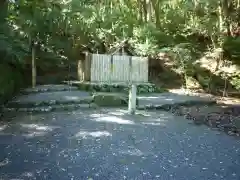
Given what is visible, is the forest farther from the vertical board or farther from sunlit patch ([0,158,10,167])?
sunlit patch ([0,158,10,167])

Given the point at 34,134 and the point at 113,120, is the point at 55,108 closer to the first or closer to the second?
the point at 113,120

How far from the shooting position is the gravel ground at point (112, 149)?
458 cm

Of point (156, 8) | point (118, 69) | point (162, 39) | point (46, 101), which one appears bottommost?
point (46, 101)

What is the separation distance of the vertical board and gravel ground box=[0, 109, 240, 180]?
6.22 m

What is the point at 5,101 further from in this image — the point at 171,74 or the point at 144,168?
the point at 171,74

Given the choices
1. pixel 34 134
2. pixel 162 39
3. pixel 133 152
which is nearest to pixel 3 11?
pixel 34 134

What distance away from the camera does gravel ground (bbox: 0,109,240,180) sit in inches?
180

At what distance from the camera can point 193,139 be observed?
6.69 metres

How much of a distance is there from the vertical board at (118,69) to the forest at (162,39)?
0.78 meters

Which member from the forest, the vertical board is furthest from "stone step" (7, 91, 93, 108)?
the vertical board

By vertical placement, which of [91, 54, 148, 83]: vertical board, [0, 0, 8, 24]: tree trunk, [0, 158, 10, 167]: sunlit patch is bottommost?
[0, 158, 10, 167]: sunlit patch

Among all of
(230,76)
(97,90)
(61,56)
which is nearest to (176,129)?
(97,90)

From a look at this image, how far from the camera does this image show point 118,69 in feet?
49.5

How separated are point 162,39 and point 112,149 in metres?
12.0
